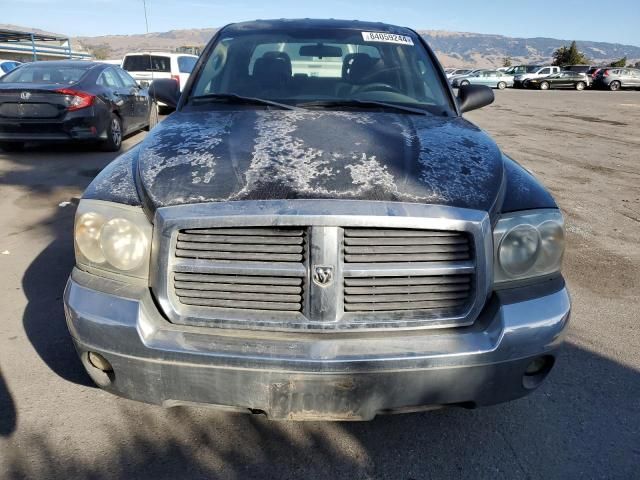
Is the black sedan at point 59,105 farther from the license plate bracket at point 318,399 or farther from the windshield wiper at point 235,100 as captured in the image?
the license plate bracket at point 318,399

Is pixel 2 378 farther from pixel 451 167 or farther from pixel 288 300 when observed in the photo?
pixel 451 167

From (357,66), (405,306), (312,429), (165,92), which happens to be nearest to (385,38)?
(357,66)

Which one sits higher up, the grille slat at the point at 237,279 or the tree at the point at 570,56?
the grille slat at the point at 237,279

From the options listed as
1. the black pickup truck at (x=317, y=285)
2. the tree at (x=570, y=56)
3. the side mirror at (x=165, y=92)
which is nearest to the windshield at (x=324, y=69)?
the side mirror at (x=165, y=92)

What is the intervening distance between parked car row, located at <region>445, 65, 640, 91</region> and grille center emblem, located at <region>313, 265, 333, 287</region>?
3750 centimetres

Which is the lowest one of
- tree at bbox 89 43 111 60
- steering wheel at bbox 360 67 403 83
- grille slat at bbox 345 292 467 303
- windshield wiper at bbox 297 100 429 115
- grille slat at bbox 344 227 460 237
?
tree at bbox 89 43 111 60

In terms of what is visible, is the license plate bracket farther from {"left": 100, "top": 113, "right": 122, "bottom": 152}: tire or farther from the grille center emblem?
{"left": 100, "top": 113, "right": 122, "bottom": 152}: tire

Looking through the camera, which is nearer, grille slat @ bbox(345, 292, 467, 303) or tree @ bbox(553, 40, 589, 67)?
grille slat @ bbox(345, 292, 467, 303)

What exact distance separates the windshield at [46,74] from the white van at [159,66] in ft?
18.9

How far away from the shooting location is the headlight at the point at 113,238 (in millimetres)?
2084

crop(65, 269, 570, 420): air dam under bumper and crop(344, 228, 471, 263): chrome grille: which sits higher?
crop(344, 228, 471, 263): chrome grille

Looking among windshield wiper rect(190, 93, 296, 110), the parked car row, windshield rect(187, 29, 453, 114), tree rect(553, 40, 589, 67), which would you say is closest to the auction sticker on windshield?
windshield rect(187, 29, 453, 114)

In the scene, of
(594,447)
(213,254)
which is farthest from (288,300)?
(594,447)

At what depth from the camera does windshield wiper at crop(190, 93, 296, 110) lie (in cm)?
311
